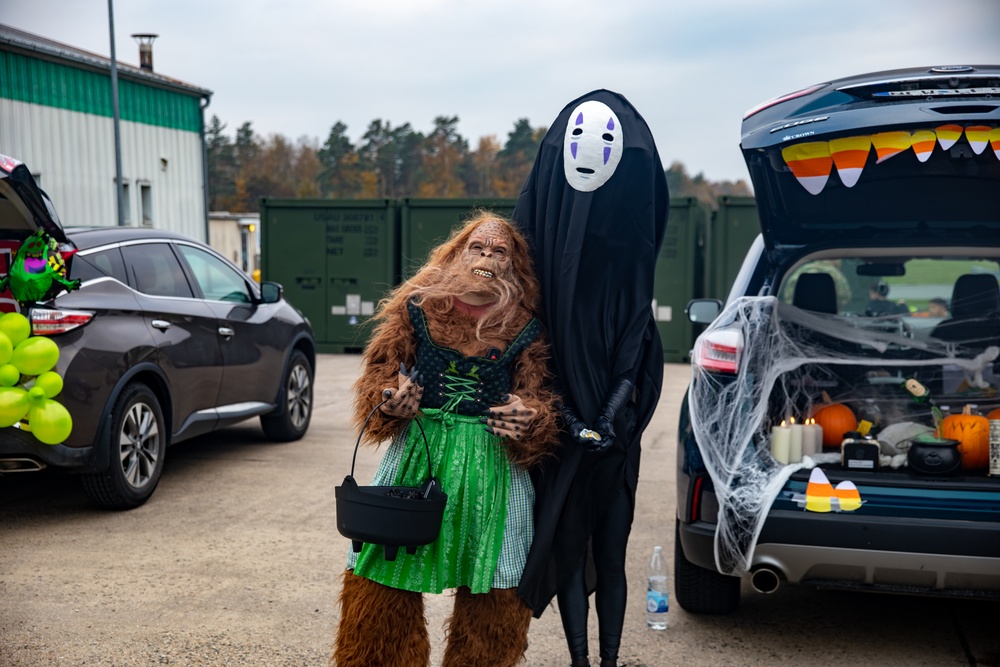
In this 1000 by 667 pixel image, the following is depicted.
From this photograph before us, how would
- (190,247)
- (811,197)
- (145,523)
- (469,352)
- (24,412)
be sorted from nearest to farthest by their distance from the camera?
(469,352) < (24,412) < (811,197) < (145,523) < (190,247)

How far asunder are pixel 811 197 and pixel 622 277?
4.75 ft

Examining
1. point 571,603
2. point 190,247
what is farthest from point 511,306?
point 190,247

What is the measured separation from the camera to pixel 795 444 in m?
4.06

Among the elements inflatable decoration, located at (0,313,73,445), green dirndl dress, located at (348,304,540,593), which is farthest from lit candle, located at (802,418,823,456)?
inflatable decoration, located at (0,313,73,445)

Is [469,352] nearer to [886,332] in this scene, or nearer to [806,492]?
[806,492]

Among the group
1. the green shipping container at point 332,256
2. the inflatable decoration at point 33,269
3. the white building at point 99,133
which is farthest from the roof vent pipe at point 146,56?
the inflatable decoration at point 33,269

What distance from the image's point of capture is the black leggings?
331 cm

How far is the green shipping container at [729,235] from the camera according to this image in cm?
1416

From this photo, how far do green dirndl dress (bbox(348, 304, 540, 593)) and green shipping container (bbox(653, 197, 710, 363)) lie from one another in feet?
37.8

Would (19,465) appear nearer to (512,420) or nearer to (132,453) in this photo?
(132,453)

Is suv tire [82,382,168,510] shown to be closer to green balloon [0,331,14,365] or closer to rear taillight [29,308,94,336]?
rear taillight [29,308,94,336]

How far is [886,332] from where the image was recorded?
479 centimetres

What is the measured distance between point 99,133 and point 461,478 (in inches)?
1137

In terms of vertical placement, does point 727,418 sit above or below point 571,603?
above
